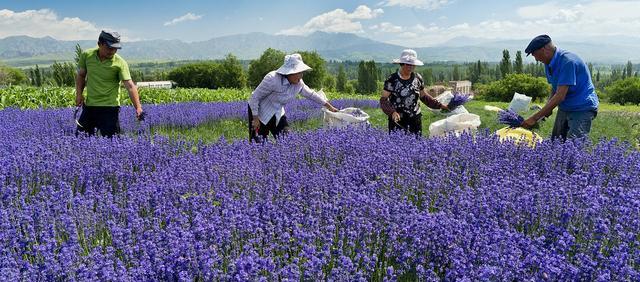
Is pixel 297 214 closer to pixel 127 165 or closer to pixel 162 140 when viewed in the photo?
pixel 127 165

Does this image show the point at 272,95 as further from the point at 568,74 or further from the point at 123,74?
the point at 568,74

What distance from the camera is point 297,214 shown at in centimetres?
278

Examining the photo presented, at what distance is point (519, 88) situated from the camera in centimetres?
3100

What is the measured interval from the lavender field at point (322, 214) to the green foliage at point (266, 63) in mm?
57865

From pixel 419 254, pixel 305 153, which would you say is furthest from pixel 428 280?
pixel 305 153

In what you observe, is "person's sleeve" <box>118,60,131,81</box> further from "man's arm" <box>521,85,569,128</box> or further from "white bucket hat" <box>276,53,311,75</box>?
"man's arm" <box>521,85,569,128</box>

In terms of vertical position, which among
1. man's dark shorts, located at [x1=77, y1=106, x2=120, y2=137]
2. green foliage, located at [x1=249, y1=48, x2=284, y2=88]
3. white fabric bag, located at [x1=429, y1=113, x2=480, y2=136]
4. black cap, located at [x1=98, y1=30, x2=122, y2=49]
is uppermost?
green foliage, located at [x1=249, y1=48, x2=284, y2=88]

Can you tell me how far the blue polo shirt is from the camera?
171 inches

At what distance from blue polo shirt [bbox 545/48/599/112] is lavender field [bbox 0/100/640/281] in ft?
1.41

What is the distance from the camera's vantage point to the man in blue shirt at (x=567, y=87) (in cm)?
436

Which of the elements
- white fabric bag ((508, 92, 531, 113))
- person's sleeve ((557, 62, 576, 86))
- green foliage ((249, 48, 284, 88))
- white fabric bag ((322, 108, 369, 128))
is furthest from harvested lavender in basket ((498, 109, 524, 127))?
green foliage ((249, 48, 284, 88))

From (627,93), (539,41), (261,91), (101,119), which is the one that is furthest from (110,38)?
(627,93)

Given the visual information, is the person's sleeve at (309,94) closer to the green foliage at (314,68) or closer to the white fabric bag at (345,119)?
the white fabric bag at (345,119)

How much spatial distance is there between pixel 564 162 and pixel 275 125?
3095 mm
